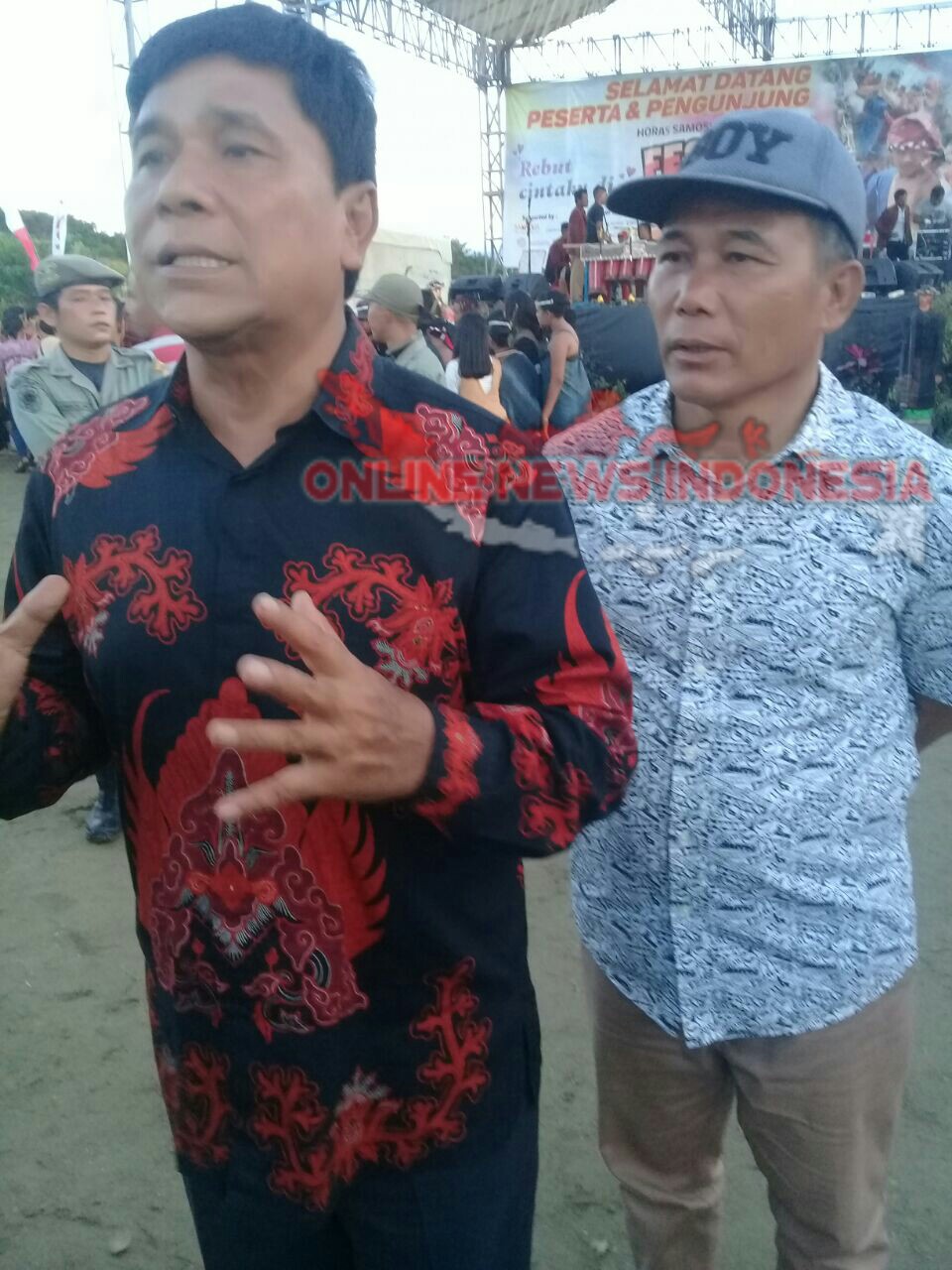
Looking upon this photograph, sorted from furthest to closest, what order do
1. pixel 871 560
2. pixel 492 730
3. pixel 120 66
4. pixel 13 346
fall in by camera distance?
pixel 13 346 < pixel 120 66 < pixel 871 560 < pixel 492 730

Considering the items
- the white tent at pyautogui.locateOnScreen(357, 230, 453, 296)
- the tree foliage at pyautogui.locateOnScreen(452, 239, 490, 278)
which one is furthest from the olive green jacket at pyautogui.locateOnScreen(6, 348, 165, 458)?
the tree foliage at pyautogui.locateOnScreen(452, 239, 490, 278)

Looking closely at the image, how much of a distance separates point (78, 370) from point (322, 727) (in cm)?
329

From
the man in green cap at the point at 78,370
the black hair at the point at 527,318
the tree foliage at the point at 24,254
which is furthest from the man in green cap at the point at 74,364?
the tree foliage at the point at 24,254

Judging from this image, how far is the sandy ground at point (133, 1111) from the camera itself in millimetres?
1941

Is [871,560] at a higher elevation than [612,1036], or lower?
higher

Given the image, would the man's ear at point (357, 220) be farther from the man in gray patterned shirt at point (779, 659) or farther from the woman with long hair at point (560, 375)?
the woman with long hair at point (560, 375)

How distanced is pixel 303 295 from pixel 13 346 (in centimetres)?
1013

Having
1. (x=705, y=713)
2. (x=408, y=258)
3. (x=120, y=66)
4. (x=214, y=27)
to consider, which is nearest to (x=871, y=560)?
(x=705, y=713)

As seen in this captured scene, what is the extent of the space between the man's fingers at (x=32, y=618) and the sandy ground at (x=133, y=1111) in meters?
0.79

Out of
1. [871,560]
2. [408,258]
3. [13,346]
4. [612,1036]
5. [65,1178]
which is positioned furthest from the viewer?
[408,258]

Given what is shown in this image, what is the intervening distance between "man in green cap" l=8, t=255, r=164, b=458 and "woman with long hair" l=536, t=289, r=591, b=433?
269 centimetres

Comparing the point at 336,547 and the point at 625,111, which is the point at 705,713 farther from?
the point at 625,111

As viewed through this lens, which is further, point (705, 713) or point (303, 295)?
point (705, 713)

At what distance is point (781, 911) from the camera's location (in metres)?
1.33
